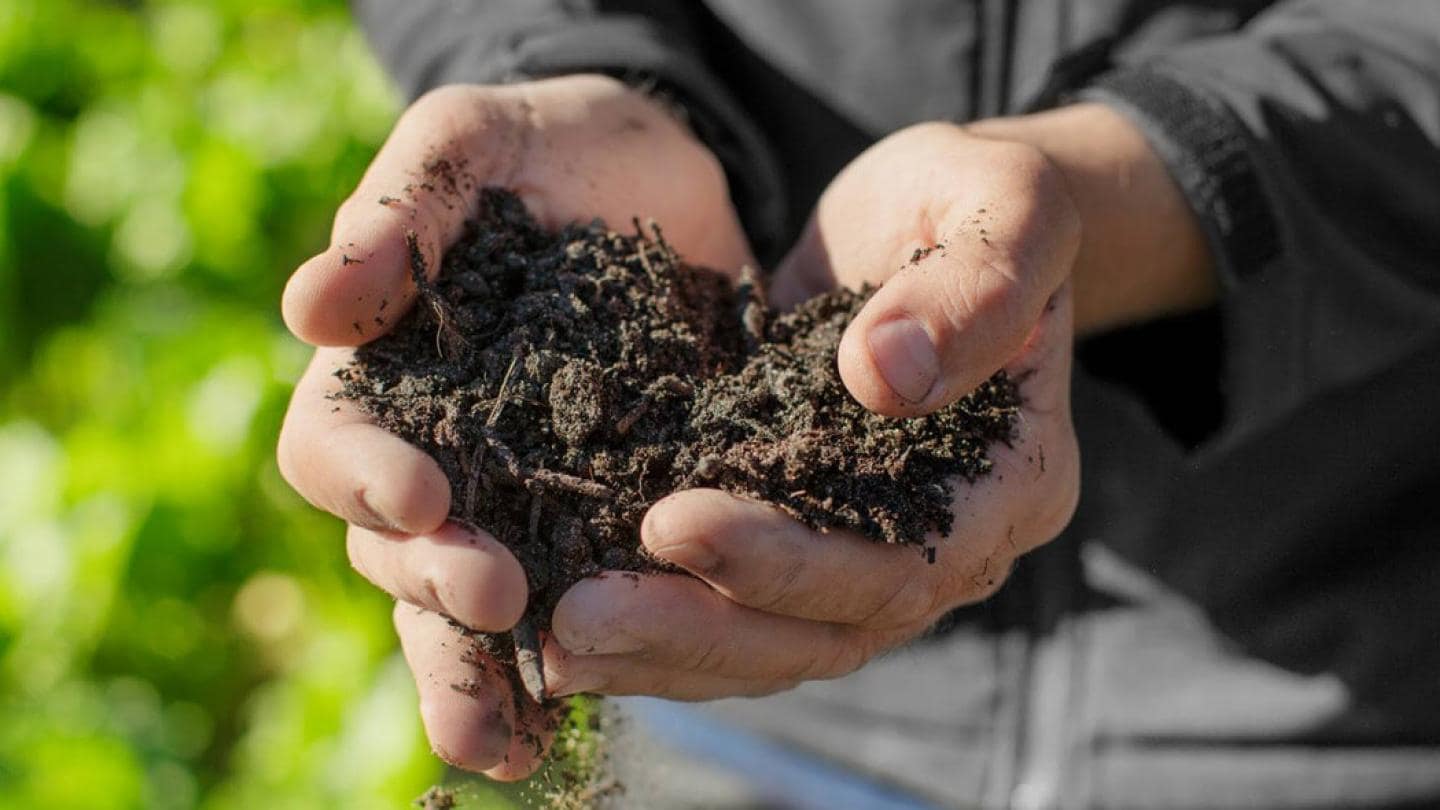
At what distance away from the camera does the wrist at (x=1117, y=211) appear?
1440 millimetres

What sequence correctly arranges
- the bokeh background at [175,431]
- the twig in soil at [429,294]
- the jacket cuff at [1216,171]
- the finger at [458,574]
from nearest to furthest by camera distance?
the finger at [458,574] < the twig in soil at [429,294] < the jacket cuff at [1216,171] < the bokeh background at [175,431]

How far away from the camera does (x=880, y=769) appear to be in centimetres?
189

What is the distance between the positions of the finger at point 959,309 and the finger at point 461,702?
0.43 metres

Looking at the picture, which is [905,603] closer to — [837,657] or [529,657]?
[837,657]

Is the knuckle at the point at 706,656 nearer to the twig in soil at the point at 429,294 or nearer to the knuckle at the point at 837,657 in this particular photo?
the knuckle at the point at 837,657

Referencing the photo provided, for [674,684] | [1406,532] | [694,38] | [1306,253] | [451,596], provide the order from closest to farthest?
[451,596] < [674,684] < [1306,253] < [1406,532] < [694,38]

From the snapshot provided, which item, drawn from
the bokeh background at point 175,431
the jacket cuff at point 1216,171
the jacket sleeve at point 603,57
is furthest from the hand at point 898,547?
the bokeh background at point 175,431

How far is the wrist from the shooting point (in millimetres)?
1440

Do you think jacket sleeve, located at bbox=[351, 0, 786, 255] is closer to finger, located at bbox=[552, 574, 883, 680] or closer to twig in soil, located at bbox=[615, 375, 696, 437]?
twig in soil, located at bbox=[615, 375, 696, 437]

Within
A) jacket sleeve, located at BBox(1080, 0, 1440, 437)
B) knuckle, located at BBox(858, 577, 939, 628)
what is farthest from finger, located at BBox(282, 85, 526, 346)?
jacket sleeve, located at BBox(1080, 0, 1440, 437)

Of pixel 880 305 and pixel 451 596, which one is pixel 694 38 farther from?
pixel 451 596

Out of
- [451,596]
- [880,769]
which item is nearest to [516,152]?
[451,596]

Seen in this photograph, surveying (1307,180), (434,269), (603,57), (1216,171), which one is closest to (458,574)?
(434,269)

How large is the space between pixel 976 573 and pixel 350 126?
2.66 meters
